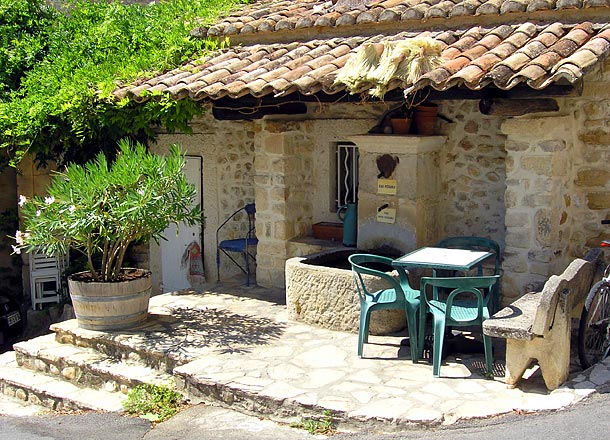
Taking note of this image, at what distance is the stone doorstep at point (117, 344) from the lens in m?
7.48

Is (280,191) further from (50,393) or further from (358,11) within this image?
(50,393)

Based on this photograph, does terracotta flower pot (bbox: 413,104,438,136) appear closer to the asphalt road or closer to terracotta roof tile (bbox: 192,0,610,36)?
terracotta roof tile (bbox: 192,0,610,36)

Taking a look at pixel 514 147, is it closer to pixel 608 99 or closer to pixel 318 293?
pixel 608 99

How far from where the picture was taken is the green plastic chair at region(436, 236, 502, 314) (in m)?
7.77

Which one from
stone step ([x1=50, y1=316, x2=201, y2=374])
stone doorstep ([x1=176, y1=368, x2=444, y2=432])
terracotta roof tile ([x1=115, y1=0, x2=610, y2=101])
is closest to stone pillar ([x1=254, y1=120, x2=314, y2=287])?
terracotta roof tile ([x1=115, y1=0, x2=610, y2=101])

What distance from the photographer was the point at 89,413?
696 cm

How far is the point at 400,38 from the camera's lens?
873 cm

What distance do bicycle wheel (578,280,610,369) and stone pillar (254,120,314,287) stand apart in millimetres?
A: 4025

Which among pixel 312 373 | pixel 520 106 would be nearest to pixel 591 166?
pixel 520 106

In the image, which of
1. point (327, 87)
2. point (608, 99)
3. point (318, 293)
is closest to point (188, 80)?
point (327, 87)

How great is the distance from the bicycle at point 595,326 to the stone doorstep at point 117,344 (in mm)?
3406

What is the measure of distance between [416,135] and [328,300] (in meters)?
1.99

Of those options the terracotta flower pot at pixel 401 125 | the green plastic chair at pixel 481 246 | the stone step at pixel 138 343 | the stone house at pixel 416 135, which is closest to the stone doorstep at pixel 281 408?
the stone step at pixel 138 343

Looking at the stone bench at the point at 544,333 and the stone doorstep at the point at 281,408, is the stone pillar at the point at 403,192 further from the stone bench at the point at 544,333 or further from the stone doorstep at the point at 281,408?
the stone doorstep at the point at 281,408
